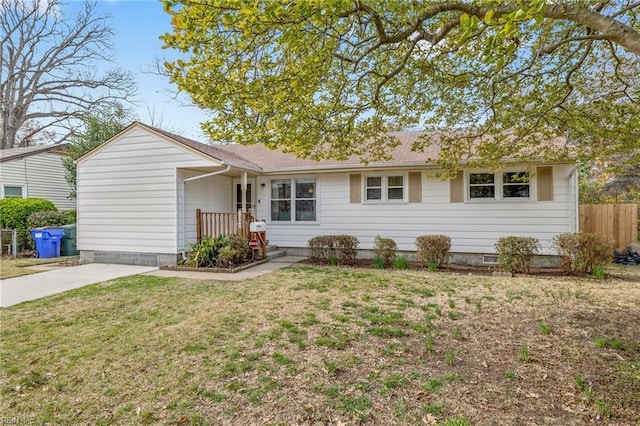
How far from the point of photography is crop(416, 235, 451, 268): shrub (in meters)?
8.47

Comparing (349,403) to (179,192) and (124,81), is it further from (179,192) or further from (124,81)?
(124,81)

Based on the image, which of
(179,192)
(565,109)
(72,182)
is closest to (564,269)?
(565,109)

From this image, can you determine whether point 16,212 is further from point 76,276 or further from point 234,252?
point 234,252

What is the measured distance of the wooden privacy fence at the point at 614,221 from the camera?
1030 centimetres

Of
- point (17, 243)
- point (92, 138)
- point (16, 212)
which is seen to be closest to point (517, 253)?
point (17, 243)

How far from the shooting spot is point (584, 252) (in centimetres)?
743

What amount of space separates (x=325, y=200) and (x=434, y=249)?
12.1 feet

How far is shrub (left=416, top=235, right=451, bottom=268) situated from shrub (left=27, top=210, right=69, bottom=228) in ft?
40.5

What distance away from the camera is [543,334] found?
4062mm

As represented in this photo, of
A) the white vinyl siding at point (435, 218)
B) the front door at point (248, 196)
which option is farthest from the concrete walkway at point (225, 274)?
the front door at point (248, 196)

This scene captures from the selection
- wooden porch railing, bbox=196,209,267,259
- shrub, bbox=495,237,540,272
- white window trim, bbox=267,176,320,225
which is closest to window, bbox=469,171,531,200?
shrub, bbox=495,237,540,272

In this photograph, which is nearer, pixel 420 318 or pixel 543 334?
pixel 543 334

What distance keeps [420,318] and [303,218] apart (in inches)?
266

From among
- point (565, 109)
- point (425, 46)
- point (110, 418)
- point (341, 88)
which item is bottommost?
point (110, 418)
